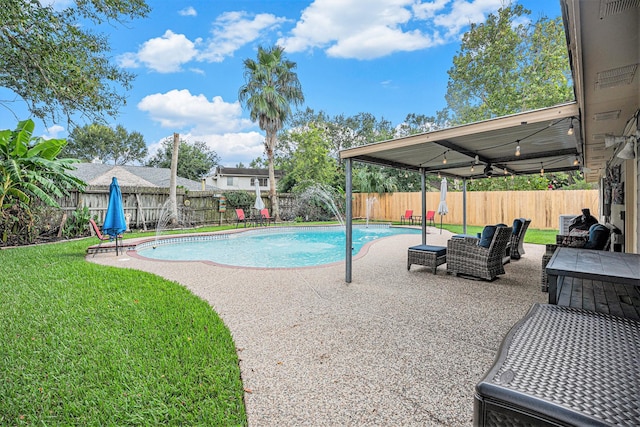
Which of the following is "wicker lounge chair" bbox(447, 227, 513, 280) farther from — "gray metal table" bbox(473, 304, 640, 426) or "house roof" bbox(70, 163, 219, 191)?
"house roof" bbox(70, 163, 219, 191)

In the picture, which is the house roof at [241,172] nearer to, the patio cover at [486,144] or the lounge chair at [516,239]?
the lounge chair at [516,239]

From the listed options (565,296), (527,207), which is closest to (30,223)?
(565,296)

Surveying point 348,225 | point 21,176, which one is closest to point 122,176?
point 21,176

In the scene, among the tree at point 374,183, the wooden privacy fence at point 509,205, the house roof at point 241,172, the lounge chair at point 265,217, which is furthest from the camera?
the house roof at point 241,172

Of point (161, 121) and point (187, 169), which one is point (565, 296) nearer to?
point (161, 121)

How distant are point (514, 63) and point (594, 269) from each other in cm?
1981

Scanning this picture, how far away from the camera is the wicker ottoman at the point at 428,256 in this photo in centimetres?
624

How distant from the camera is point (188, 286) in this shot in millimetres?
5418

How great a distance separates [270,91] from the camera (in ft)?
58.4

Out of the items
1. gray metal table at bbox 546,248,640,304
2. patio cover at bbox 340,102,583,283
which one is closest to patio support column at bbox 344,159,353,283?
patio cover at bbox 340,102,583,283

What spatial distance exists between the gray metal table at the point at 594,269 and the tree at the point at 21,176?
11960mm

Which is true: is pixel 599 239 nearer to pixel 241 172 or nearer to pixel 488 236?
pixel 488 236

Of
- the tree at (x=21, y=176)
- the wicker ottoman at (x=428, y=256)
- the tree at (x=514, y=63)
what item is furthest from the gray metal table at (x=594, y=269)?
the tree at (x=514, y=63)

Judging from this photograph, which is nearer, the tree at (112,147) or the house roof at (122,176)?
the house roof at (122,176)
